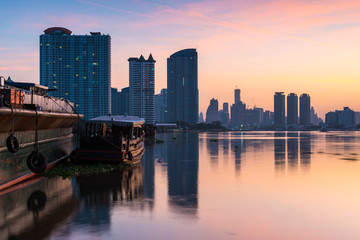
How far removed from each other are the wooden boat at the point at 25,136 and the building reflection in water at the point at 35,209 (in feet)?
4.83

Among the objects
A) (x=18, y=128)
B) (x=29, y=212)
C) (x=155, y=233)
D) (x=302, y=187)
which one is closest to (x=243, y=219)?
(x=155, y=233)

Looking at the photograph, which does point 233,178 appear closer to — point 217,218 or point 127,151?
point 127,151

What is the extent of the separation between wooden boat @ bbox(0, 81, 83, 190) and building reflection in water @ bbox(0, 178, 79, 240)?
1472 millimetres

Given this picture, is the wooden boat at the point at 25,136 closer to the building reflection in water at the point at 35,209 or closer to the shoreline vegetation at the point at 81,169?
the building reflection in water at the point at 35,209

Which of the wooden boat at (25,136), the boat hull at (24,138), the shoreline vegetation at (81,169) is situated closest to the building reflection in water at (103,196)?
the shoreline vegetation at (81,169)

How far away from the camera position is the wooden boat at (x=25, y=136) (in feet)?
77.1

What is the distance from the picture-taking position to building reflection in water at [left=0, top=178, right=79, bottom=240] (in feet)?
50.2

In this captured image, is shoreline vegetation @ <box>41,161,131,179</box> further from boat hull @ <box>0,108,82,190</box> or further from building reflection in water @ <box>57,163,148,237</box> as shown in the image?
boat hull @ <box>0,108,82,190</box>

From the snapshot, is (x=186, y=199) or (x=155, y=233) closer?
(x=155, y=233)

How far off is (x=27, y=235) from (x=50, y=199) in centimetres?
736

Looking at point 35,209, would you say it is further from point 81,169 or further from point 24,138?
point 81,169

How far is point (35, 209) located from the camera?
1931 centimetres

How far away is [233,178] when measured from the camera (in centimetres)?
3356

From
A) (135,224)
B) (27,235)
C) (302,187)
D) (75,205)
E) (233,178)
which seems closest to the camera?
(27,235)
